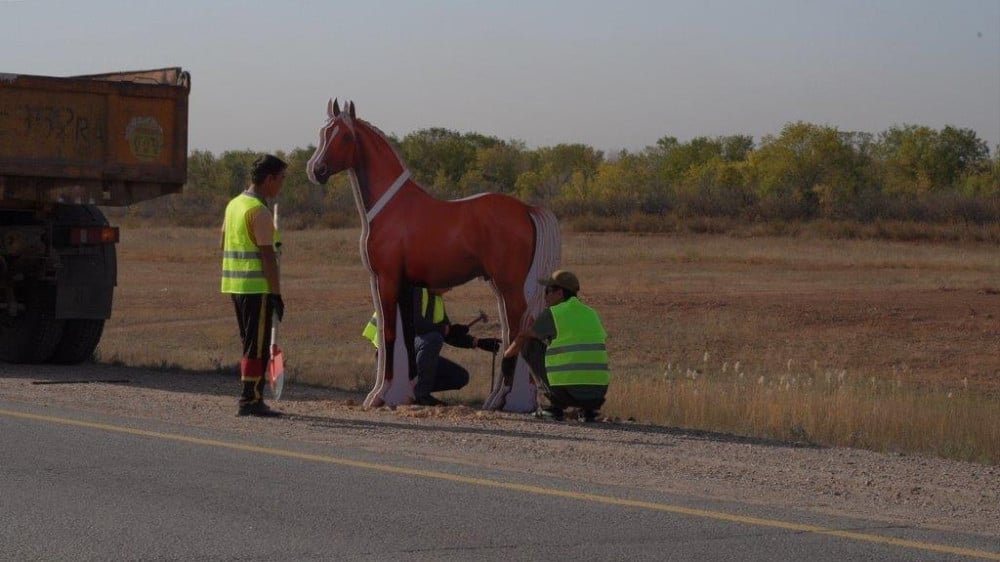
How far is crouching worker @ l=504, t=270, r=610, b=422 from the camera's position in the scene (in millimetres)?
12555

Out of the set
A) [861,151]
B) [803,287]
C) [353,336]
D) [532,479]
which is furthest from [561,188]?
[532,479]

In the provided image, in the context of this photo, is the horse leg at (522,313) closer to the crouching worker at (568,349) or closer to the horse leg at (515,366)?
the horse leg at (515,366)

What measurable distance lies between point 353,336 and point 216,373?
983 cm

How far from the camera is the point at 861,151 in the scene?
91.8 m

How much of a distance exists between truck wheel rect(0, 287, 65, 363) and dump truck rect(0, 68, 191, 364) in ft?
0.03

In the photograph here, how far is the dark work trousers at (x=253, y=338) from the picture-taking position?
1200 centimetres

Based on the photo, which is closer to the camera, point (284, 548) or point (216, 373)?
point (284, 548)

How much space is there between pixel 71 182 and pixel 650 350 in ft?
40.7

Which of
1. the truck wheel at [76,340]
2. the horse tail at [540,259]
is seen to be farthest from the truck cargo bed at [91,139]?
the horse tail at [540,259]

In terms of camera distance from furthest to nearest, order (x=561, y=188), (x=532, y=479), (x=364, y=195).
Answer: (x=561, y=188), (x=364, y=195), (x=532, y=479)

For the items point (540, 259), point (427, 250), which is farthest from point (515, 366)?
point (427, 250)

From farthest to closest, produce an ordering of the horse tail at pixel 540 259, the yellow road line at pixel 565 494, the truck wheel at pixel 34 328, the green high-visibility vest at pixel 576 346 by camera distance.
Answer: the truck wheel at pixel 34 328 → the horse tail at pixel 540 259 → the green high-visibility vest at pixel 576 346 → the yellow road line at pixel 565 494

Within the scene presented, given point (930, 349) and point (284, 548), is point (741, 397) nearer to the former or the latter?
point (284, 548)

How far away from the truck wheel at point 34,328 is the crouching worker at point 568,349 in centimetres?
557
